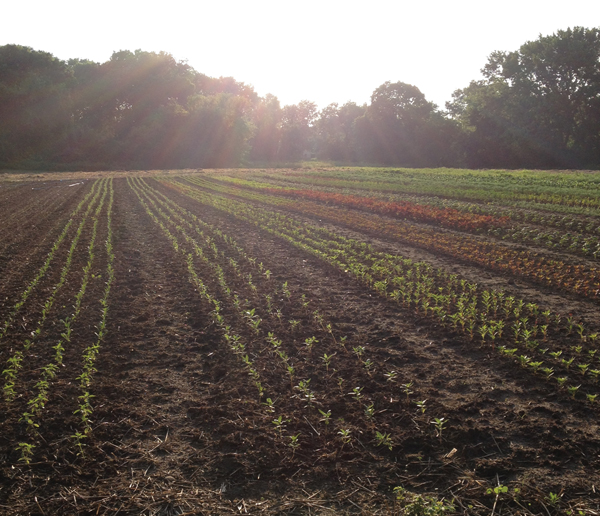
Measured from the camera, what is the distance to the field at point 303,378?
10.8 feet

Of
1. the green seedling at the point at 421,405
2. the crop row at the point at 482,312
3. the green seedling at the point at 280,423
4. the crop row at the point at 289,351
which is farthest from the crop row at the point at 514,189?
the green seedling at the point at 280,423

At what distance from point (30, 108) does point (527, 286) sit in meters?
57.6

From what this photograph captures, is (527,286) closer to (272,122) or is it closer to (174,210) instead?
(174,210)

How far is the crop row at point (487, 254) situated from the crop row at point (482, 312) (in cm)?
127

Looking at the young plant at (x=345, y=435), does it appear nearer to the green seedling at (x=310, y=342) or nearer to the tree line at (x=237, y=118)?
the green seedling at (x=310, y=342)

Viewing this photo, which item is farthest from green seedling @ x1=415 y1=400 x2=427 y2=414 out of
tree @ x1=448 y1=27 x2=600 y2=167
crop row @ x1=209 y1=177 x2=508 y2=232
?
tree @ x1=448 y1=27 x2=600 y2=167

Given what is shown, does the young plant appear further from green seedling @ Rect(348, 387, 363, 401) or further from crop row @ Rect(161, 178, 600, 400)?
crop row @ Rect(161, 178, 600, 400)

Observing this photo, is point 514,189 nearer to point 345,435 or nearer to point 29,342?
point 345,435

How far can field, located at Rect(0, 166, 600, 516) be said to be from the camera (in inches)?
130

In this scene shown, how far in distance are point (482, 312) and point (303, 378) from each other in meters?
3.32

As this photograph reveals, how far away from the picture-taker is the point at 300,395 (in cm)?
457

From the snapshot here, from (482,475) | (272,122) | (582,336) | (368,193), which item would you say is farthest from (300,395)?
(272,122)

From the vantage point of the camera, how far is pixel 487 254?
9883mm

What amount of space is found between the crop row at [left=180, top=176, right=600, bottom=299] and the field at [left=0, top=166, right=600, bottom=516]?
0.08 m
